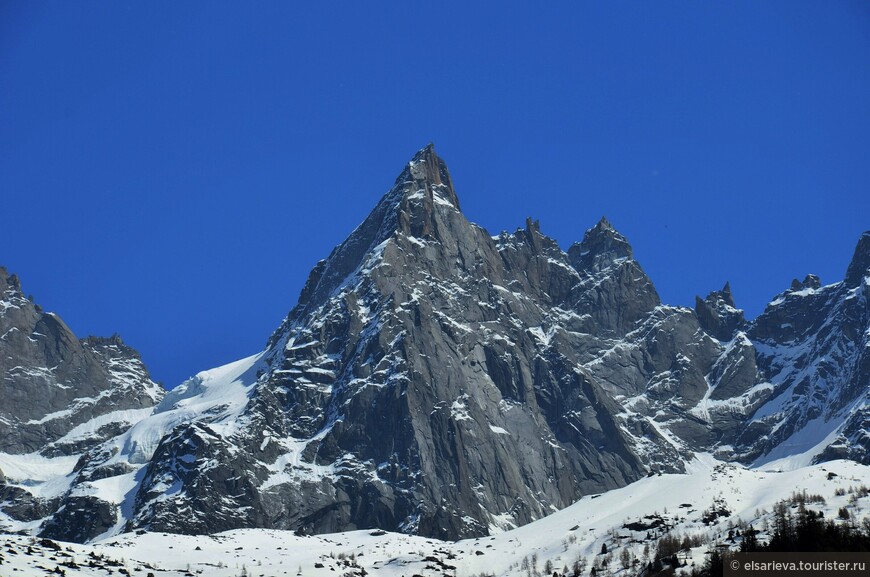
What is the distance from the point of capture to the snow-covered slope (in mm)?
123812

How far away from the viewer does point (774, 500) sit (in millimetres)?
134375

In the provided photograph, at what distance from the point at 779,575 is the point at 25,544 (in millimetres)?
63508

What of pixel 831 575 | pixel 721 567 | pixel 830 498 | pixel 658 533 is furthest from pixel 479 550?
pixel 831 575

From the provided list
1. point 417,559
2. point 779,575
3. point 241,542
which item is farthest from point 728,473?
point 779,575

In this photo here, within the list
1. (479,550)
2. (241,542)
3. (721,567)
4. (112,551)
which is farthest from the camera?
(241,542)

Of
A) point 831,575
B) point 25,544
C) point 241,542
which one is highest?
point 241,542

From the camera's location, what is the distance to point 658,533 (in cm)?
13038

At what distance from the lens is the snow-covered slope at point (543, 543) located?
124 m

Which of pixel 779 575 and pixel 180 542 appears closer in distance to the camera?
pixel 779 575

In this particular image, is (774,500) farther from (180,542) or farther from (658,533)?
(180,542)

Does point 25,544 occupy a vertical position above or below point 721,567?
above

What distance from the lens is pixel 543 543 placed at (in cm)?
14150

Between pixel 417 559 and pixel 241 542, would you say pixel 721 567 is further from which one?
pixel 241 542

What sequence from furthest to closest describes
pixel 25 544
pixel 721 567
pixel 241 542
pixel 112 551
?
1. pixel 241 542
2. pixel 112 551
3. pixel 25 544
4. pixel 721 567
